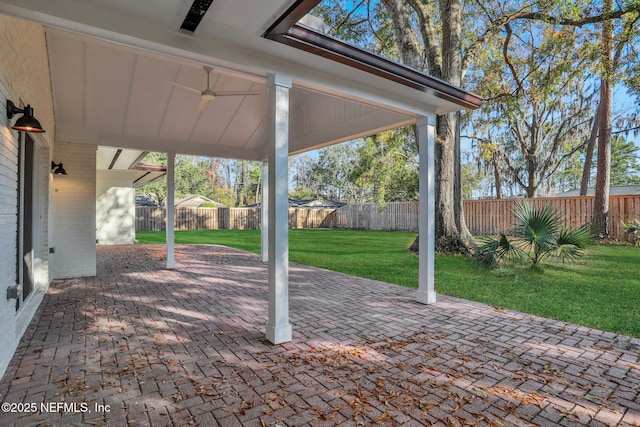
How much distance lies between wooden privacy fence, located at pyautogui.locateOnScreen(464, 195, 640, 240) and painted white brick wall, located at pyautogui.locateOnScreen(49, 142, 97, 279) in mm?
9196

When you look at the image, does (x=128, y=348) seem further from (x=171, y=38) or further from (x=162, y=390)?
(x=171, y=38)

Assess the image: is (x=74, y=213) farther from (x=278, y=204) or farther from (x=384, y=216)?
(x=384, y=216)

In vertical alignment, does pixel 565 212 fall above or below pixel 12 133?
below

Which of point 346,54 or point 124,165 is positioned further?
point 124,165

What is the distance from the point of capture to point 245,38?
288 cm

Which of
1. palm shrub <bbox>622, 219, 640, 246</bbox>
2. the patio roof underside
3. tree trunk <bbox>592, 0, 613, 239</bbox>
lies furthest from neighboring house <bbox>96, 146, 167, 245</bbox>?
palm shrub <bbox>622, 219, 640, 246</bbox>

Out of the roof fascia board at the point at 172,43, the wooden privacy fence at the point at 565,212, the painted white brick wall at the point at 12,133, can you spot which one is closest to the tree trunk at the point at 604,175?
the wooden privacy fence at the point at 565,212

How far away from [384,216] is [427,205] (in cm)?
1444

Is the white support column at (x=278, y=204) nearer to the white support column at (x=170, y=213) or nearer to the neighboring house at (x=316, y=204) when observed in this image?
the white support column at (x=170, y=213)

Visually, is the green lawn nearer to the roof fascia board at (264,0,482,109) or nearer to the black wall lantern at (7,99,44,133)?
the roof fascia board at (264,0,482,109)

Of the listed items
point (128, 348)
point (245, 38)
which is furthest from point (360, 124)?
point (128, 348)

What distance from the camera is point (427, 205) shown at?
185 inches

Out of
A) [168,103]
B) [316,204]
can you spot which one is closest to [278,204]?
[168,103]

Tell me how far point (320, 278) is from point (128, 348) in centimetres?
386
